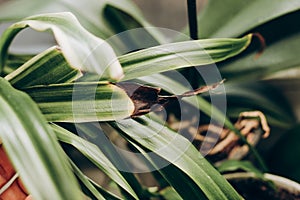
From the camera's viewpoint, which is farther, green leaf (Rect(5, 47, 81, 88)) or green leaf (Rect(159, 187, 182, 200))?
green leaf (Rect(159, 187, 182, 200))

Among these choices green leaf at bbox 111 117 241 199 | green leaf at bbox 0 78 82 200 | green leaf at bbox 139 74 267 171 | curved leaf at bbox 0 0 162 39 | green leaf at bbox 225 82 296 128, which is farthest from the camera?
green leaf at bbox 225 82 296 128

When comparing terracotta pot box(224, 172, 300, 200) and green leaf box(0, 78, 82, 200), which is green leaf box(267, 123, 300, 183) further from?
green leaf box(0, 78, 82, 200)

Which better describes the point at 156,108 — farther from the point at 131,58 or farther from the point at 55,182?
the point at 55,182

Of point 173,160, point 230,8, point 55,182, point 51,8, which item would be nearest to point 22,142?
point 55,182

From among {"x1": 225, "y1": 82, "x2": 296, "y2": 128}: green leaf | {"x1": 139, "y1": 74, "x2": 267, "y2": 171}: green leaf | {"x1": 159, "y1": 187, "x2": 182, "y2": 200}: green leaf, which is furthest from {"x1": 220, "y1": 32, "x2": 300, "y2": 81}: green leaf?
{"x1": 159, "y1": 187, "x2": 182, "y2": 200}: green leaf

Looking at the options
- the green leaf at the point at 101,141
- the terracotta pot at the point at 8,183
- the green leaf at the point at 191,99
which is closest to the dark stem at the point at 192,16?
the green leaf at the point at 191,99

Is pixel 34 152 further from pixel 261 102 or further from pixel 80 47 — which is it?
pixel 261 102
